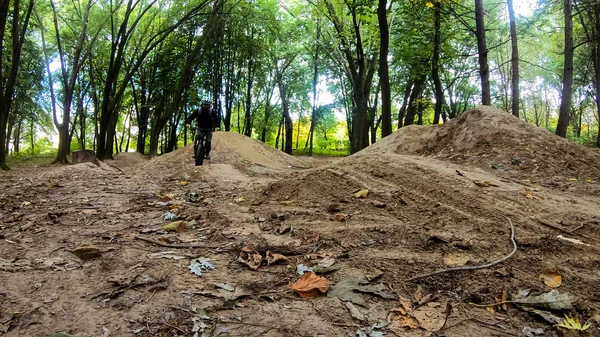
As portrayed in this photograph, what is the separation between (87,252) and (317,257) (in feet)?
5.51

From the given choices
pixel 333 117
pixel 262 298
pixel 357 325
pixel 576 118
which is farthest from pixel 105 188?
pixel 576 118

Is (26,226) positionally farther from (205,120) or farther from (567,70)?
(567,70)

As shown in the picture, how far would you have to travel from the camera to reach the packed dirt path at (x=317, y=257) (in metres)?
1.95

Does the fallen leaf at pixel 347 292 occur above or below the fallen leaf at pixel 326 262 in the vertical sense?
below

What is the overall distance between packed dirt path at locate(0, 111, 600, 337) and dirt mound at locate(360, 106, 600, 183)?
0.69 meters

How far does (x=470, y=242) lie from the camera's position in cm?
297

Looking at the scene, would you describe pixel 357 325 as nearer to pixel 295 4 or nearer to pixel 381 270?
pixel 381 270

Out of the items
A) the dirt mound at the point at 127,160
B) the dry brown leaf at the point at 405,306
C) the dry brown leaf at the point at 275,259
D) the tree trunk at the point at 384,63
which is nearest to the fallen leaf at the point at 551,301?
the dry brown leaf at the point at 405,306

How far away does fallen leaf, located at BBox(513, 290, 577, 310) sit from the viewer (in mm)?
2119

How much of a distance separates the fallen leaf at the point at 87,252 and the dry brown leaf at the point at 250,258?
104 centimetres

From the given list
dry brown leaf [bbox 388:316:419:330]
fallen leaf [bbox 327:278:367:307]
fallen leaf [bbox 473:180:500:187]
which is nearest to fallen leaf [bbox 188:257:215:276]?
fallen leaf [bbox 327:278:367:307]

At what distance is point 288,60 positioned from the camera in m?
24.8

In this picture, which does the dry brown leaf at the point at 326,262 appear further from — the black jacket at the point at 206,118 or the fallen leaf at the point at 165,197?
the black jacket at the point at 206,118

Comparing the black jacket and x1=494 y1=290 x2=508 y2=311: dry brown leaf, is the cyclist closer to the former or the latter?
the black jacket
